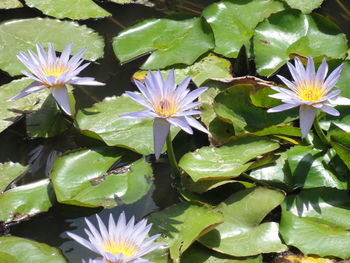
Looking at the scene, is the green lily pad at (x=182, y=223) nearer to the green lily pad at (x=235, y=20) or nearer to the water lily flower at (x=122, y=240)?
the water lily flower at (x=122, y=240)

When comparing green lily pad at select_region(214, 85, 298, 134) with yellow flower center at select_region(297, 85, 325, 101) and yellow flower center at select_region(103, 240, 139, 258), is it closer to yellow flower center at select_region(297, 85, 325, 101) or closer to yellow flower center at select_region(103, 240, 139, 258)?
yellow flower center at select_region(297, 85, 325, 101)

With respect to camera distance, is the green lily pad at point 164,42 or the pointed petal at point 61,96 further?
the green lily pad at point 164,42

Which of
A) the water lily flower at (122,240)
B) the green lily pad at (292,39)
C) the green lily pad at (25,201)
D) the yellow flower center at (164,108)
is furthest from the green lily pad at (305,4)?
the water lily flower at (122,240)

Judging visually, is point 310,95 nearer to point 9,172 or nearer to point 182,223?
point 182,223

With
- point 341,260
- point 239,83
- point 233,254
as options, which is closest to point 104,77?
point 239,83

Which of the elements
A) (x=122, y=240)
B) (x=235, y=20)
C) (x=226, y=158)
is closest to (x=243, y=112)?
(x=226, y=158)

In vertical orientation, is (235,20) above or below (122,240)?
above
